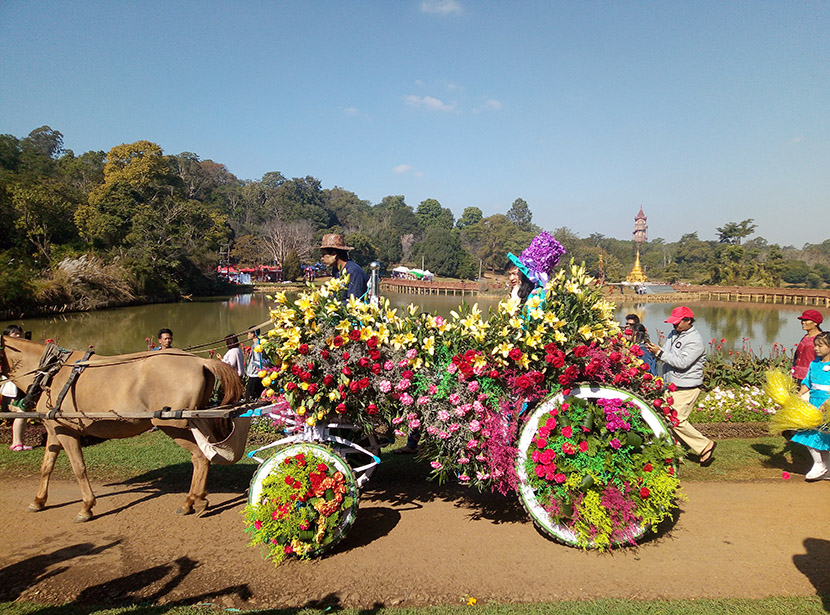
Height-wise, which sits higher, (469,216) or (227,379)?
(469,216)

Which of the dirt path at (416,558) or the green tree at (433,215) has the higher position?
the green tree at (433,215)

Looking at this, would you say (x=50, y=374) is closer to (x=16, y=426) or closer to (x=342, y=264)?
(x=16, y=426)

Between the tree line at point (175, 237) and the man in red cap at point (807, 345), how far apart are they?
96.3 ft

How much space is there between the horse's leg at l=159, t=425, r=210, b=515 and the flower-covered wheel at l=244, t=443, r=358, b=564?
1.16 metres

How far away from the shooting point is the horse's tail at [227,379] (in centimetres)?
507

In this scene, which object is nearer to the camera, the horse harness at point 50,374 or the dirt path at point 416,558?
the dirt path at point 416,558

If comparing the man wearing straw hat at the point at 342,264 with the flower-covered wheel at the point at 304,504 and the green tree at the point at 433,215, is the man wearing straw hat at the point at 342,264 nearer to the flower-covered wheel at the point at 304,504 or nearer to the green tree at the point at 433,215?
the flower-covered wheel at the point at 304,504

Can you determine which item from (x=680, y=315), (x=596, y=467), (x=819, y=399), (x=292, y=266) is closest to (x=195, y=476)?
(x=596, y=467)

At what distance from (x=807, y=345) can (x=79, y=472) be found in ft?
28.2

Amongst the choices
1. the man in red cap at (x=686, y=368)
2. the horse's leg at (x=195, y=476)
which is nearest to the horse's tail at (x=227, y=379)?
the horse's leg at (x=195, y=476)

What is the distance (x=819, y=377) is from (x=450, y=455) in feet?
13.1

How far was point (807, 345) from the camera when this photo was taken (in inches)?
263

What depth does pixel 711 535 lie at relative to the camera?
14.2ft

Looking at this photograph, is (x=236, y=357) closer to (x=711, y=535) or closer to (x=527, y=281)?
(x=527, y=281)
